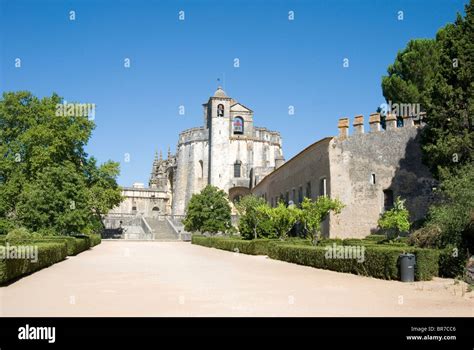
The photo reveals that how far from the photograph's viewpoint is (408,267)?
1334 centimetres

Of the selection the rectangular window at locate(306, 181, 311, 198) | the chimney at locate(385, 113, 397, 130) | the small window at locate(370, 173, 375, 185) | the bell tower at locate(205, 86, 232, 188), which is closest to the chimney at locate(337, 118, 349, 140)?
the chimney at locate(385, 113, 397, 130)

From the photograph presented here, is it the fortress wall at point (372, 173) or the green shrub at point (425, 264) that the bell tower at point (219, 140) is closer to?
the fortress wall at point (372, 173)

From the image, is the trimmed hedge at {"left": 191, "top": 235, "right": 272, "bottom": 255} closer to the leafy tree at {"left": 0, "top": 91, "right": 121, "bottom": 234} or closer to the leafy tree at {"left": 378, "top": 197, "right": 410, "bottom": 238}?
the leafy tree at {"left": 378, "top": 197, "right": 410, "bottom": 238}

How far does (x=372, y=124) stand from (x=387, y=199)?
500 centimetres

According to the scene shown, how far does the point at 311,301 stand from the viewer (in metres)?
9.70

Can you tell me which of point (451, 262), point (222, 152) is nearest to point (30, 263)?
point (451, 262)

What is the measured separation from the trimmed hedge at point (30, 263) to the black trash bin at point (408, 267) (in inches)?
409

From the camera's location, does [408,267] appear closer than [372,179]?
Yes

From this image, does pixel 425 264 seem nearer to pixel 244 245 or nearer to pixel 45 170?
pixel 244 245

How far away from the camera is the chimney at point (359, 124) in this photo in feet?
104

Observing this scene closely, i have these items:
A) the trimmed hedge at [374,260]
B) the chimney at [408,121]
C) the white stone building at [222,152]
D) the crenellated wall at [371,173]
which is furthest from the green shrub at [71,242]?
the white stone building at [222,152]
